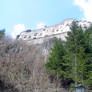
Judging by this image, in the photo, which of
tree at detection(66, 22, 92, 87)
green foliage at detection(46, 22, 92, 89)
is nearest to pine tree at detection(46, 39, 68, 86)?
green foliage at detection(46, 22, 92, 89)

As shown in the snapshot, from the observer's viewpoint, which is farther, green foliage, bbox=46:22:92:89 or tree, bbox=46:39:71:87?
tree, bbox=46:39:71:87

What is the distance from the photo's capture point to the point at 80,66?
15.9 meters

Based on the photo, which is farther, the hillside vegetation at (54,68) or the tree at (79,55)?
the tree at (79,55)

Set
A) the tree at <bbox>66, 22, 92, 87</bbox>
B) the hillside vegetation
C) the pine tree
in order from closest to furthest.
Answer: the hillside vegetation < the tree at <bbox>66, 22, 92, 87</bbox> < the pine tree

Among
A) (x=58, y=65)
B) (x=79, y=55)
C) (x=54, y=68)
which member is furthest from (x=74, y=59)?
(x=54, y=68)

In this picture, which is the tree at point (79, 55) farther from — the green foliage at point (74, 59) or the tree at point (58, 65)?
the tree at point (58, 65)

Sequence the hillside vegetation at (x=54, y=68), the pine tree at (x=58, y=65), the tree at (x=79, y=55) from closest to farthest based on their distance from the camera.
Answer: the hillside vegetation at (x=54, y=68) → the tree at (x=79, y=55) → the pine tree at (x=58, y=65)

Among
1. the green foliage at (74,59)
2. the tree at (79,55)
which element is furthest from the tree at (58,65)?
the tree at (79,55)

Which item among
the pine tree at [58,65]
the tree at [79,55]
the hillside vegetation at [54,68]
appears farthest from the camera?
the pine tree at [58,65]

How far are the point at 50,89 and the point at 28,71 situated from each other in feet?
9.83

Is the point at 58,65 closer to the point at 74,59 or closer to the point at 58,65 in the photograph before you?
the point at 58,65

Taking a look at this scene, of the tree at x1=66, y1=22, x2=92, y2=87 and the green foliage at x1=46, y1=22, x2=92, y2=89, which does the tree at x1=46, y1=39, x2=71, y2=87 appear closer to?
the green foliage at x1=46, y1=22, x2=92, y2=89

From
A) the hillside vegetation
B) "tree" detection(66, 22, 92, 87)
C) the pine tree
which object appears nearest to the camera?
the hillside vegetation

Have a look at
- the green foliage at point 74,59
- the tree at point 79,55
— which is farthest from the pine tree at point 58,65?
the tree at point 79,55
